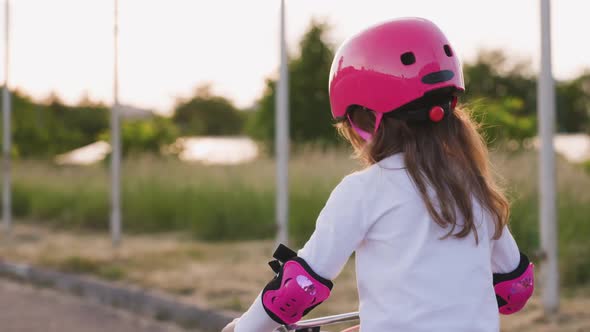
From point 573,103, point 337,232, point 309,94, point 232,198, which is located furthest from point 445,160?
point 309,94

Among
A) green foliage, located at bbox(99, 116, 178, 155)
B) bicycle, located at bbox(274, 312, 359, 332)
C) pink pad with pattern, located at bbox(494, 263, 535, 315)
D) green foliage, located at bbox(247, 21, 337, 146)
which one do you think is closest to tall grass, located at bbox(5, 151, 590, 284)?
green foliage, located at bbox(99, 116, 178, 155)

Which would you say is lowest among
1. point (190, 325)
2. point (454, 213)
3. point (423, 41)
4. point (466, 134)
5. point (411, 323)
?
point (190, 325)

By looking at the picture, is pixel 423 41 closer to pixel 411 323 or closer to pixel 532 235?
pixel 411 323

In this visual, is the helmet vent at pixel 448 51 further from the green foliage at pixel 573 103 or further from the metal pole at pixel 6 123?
the green foliage at pixel 573 103

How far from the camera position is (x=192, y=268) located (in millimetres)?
7711

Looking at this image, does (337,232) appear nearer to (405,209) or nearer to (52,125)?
(405,209)

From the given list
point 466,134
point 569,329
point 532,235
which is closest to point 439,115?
point 466,134

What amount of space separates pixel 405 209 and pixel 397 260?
119 millimetres

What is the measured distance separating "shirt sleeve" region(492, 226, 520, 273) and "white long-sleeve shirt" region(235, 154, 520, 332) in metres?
0.23

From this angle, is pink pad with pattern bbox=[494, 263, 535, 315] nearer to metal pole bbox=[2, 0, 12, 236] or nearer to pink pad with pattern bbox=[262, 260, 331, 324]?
pink pad with pattern bbox=[262, 260, 331, 324]

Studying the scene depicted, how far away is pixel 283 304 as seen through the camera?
201 cm

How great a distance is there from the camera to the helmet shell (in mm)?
2148

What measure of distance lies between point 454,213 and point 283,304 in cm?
45

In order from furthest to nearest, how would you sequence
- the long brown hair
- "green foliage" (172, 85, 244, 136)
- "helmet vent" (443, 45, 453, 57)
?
"green foliage" (172, 85, 244, 136) → "helmet vent" (443, 45, 453, 57) → the long brown hair
